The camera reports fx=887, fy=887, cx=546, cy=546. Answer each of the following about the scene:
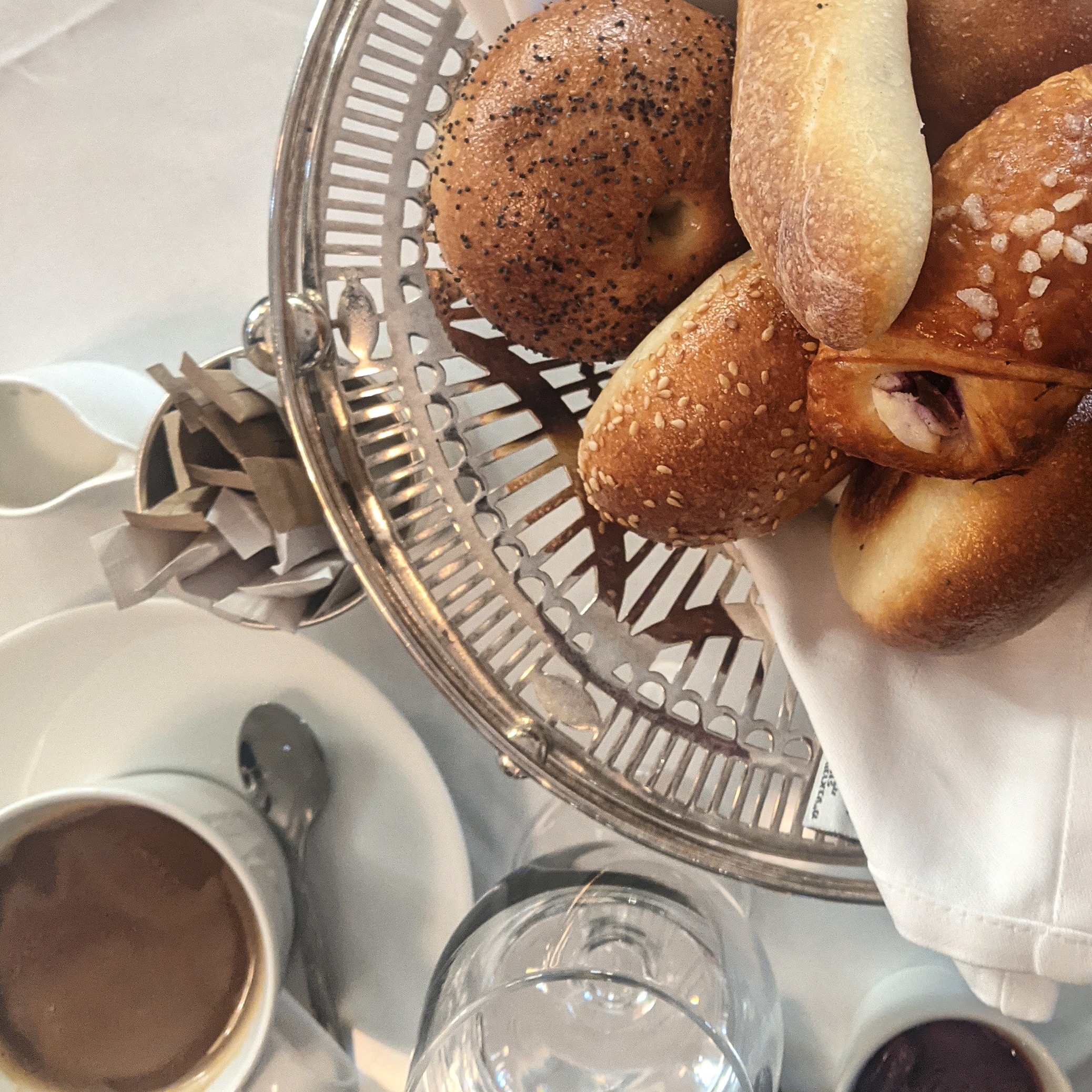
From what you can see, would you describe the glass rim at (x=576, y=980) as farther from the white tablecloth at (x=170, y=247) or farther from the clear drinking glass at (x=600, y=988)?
the white tablecloth at (x=170, y=247)

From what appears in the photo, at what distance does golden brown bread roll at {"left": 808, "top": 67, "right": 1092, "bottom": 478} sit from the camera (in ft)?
1.27

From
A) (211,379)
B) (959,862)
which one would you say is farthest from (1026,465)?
(211,379)

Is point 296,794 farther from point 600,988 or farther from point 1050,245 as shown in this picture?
point 1050,245

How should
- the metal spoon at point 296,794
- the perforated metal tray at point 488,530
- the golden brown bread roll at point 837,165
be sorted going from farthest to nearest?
the metal spoon at point 296,794
the perforated metal tray at point 488,530
the golden brown bread roll at point 837,165

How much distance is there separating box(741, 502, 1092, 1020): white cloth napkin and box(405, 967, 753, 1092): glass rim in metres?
0.16

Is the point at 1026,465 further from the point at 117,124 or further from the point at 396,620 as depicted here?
the point at 117,124

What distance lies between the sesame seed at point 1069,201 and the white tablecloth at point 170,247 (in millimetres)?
561

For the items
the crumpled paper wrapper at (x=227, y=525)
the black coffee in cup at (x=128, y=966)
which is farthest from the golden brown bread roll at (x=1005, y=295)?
the black coffee in cup at (x=128, y=966)

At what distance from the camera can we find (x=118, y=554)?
57 centimetres

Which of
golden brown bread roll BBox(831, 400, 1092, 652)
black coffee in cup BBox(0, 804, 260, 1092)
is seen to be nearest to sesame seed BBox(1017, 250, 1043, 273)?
golden brown bread roll BBox(831, 400, 1092, 652)

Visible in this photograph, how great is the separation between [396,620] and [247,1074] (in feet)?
1.27

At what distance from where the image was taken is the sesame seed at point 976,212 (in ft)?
1.30

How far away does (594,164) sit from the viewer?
1.70 ft

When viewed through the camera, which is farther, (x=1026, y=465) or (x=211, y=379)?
(x=211, y=379)
